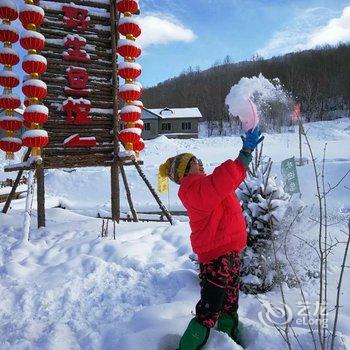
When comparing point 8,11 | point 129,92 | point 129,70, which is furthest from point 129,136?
point 8,11

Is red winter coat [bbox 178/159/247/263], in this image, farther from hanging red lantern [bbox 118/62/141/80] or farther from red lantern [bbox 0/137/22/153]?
red lantern [bbox 0/137/22/153]

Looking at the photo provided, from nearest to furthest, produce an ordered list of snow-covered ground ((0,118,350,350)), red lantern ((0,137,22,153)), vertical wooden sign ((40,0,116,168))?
1. snow-covered ground ((0,118,350,350))
2. red lantern ((0,137,22,153))
3. vertical wooden sign ((40,0,116,168))

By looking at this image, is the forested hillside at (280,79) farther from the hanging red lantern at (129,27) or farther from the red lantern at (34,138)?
the red lantern at (34,138)

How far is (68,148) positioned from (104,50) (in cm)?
217

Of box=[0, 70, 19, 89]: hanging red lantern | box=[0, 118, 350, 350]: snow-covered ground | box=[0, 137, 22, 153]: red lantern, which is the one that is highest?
box=[0, 70, 19, 89]: hanging red lantern

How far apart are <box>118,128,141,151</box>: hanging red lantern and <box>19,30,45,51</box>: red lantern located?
7.33ft

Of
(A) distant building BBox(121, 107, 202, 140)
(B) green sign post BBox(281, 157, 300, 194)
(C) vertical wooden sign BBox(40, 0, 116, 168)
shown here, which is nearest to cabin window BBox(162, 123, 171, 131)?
(A) distant building BBox(121, 107, 202, 140)

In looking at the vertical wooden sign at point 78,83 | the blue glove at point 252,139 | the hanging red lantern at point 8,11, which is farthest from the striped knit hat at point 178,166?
the hanging red lantern at point 8,11

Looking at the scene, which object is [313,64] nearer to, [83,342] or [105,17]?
[105,17]

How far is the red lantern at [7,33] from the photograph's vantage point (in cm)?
644

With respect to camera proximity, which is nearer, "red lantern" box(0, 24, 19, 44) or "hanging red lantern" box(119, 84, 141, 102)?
"red lantern" box(0, 24, 19, 44)

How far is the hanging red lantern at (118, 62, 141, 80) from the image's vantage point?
7230 mm

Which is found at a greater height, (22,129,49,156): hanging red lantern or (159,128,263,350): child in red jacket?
(22,129,49,156): hanging red lantern

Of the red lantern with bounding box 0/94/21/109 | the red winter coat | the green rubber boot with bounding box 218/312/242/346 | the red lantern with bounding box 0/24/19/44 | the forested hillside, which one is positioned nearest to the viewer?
the red winter coat
